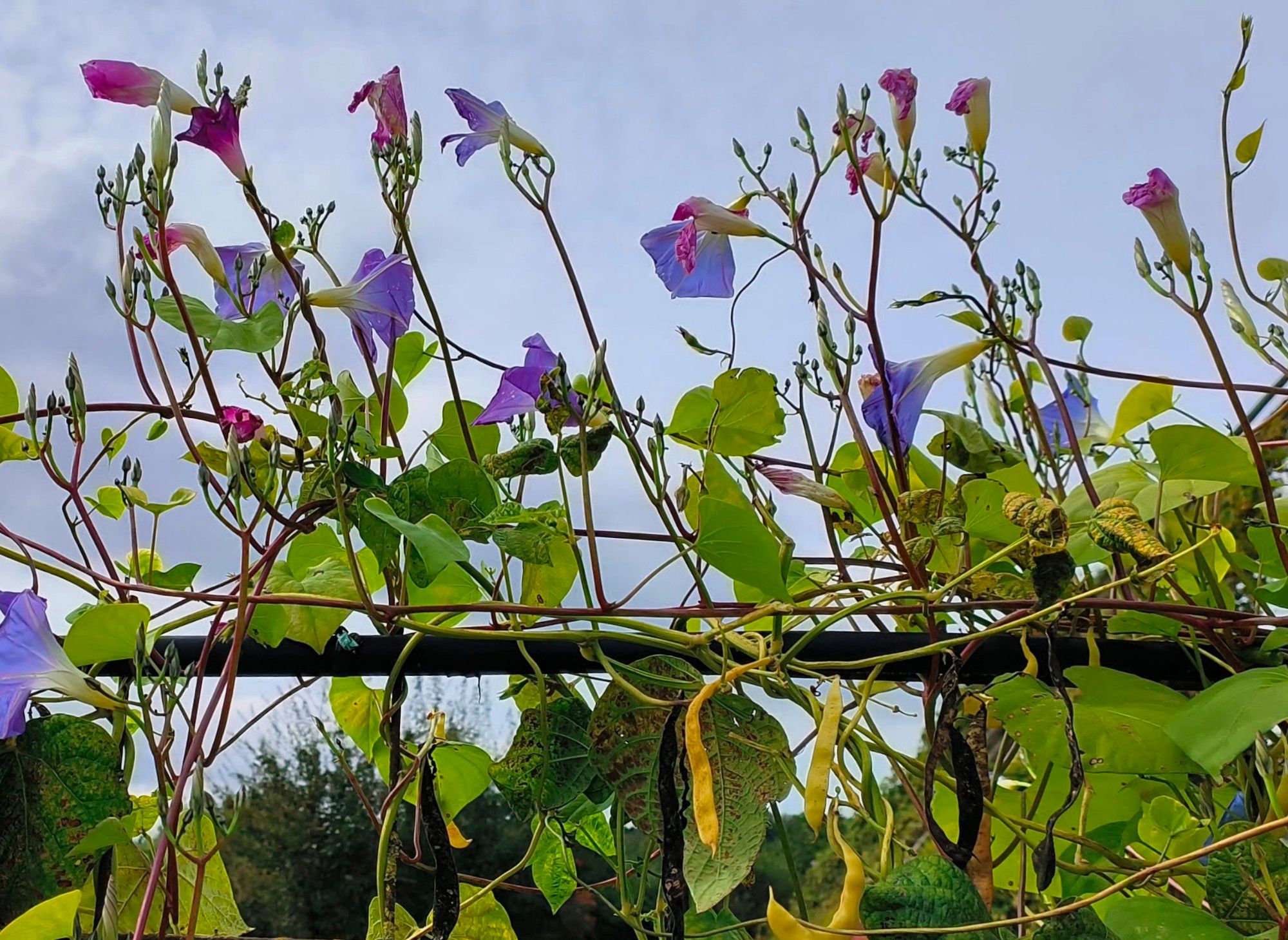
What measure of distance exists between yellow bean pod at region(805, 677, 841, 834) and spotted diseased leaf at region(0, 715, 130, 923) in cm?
26

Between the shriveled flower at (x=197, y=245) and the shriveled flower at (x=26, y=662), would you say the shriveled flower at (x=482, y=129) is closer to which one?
the shriveled flower at (x=197, y=245)

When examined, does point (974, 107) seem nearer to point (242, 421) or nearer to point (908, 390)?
point (908, 390)

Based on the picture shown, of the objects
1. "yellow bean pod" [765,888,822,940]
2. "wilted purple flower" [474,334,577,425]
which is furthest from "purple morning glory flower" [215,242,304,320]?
"yellow bean pod" [765,888,822,940]

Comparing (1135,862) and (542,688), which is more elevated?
(542,688)

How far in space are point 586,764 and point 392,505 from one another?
14 cm

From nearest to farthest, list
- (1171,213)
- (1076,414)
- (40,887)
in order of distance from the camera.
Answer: (40,887), (1171,213), (1076,414)

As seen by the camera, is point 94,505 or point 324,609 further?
point 94,505

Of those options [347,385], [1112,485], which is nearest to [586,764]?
[347,385]

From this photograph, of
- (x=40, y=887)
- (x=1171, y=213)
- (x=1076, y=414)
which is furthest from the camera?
(x=1076, y=414)

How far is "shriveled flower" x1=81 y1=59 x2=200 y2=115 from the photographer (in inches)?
18.8

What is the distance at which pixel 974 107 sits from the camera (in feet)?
1.86

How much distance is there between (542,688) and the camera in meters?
0.41

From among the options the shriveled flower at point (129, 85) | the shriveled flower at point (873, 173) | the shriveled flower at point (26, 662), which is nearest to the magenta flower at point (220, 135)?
the shriveled flower at point (129, 85)

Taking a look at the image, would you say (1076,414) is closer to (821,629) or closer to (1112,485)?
(1112,485)
